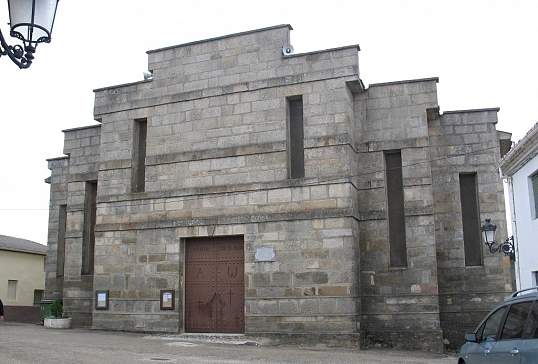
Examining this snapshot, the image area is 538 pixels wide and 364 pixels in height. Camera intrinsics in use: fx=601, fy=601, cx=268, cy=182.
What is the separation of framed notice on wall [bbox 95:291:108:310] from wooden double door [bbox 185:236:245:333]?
2701 mm

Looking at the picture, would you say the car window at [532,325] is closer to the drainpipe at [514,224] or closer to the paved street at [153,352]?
the paved street at [153,352]

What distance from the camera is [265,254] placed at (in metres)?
16.9

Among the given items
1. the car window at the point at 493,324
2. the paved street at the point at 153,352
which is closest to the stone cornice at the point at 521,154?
the paved street at the point at 153,352

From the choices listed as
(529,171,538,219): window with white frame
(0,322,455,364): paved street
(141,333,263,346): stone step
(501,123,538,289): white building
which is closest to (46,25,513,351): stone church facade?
(141,333,263,346): stone step

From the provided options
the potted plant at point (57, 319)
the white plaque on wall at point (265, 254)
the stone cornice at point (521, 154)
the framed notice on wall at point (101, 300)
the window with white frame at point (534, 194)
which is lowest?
the potted plant at point (57, 319)

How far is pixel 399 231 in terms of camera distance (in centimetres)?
1747

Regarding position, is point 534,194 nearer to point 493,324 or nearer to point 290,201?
point 290,201

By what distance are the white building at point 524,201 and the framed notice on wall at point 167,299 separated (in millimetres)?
Result: 9542

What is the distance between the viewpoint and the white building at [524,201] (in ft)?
45.6

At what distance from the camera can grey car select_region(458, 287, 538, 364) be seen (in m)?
7.27

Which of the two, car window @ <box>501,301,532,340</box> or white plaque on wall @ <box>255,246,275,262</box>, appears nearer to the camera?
car window @ <box>501,301,532,340</box>

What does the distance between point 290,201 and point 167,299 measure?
467 cm

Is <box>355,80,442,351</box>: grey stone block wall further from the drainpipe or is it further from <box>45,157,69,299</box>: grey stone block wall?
<box>45,157,69,299</box>: grey stone block wall

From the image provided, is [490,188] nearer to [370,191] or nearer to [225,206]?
[370,191]
